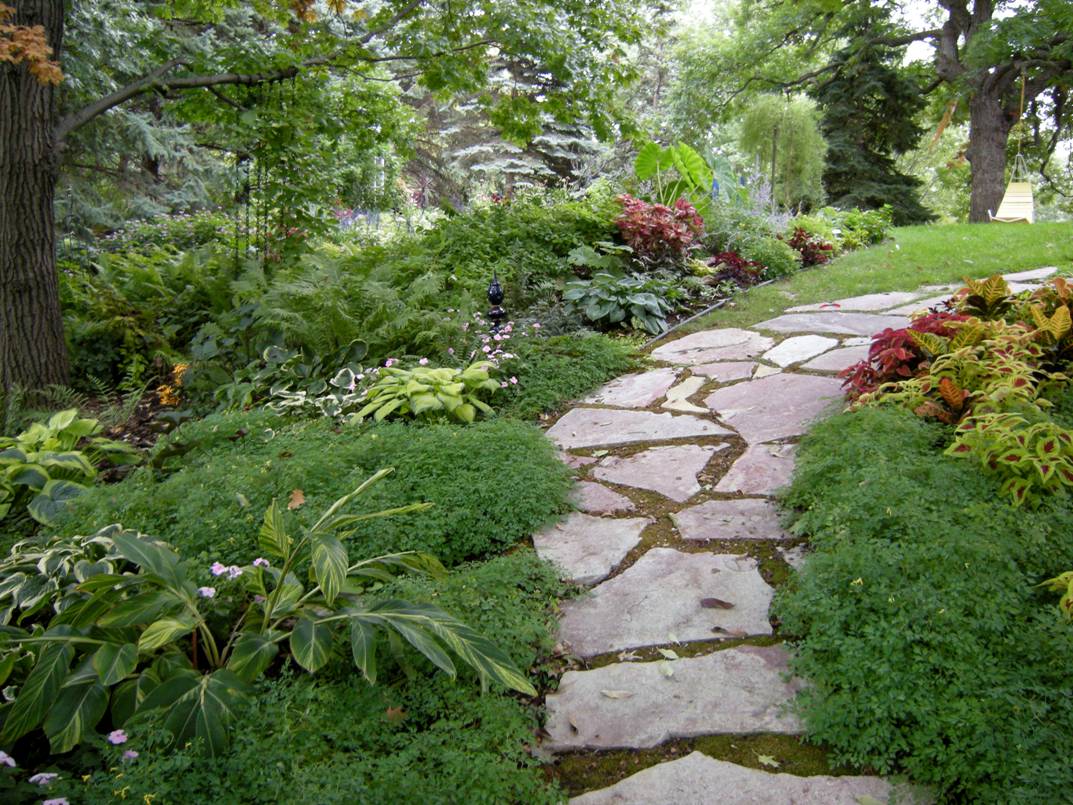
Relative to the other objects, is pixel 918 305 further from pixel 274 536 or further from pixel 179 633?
pixel 179 633

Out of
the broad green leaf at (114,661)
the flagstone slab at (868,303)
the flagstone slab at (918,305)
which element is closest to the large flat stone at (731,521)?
the broad green leaf at (114,661)

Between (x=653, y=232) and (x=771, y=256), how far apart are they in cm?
158

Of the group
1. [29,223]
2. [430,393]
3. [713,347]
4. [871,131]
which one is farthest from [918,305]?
[871,131]

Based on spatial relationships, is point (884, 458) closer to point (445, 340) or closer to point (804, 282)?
point (445, 340)

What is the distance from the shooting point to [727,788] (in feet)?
5.90

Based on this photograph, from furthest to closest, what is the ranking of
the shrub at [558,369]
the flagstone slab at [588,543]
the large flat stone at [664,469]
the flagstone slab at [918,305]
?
the flagstone slab at [918,305] → the shrub at [558,369] → the large flat stone at [664,469] → the flagstone slab at [588,543]

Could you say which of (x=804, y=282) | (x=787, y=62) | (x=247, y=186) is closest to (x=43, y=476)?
(x=247, y=186)

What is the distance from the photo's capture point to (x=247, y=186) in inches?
258

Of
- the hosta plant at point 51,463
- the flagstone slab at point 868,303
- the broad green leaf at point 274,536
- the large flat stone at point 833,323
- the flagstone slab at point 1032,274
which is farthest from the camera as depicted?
the flagstone slab at point 1032,274

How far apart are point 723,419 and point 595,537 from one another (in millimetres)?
1415

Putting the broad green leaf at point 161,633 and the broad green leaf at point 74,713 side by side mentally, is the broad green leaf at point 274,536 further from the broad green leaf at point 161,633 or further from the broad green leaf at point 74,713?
the broad green leaf at point 74,713

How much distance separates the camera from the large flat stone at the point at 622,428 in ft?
12.9

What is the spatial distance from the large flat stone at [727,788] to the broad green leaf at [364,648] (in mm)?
578

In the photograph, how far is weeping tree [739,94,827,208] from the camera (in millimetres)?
13781
